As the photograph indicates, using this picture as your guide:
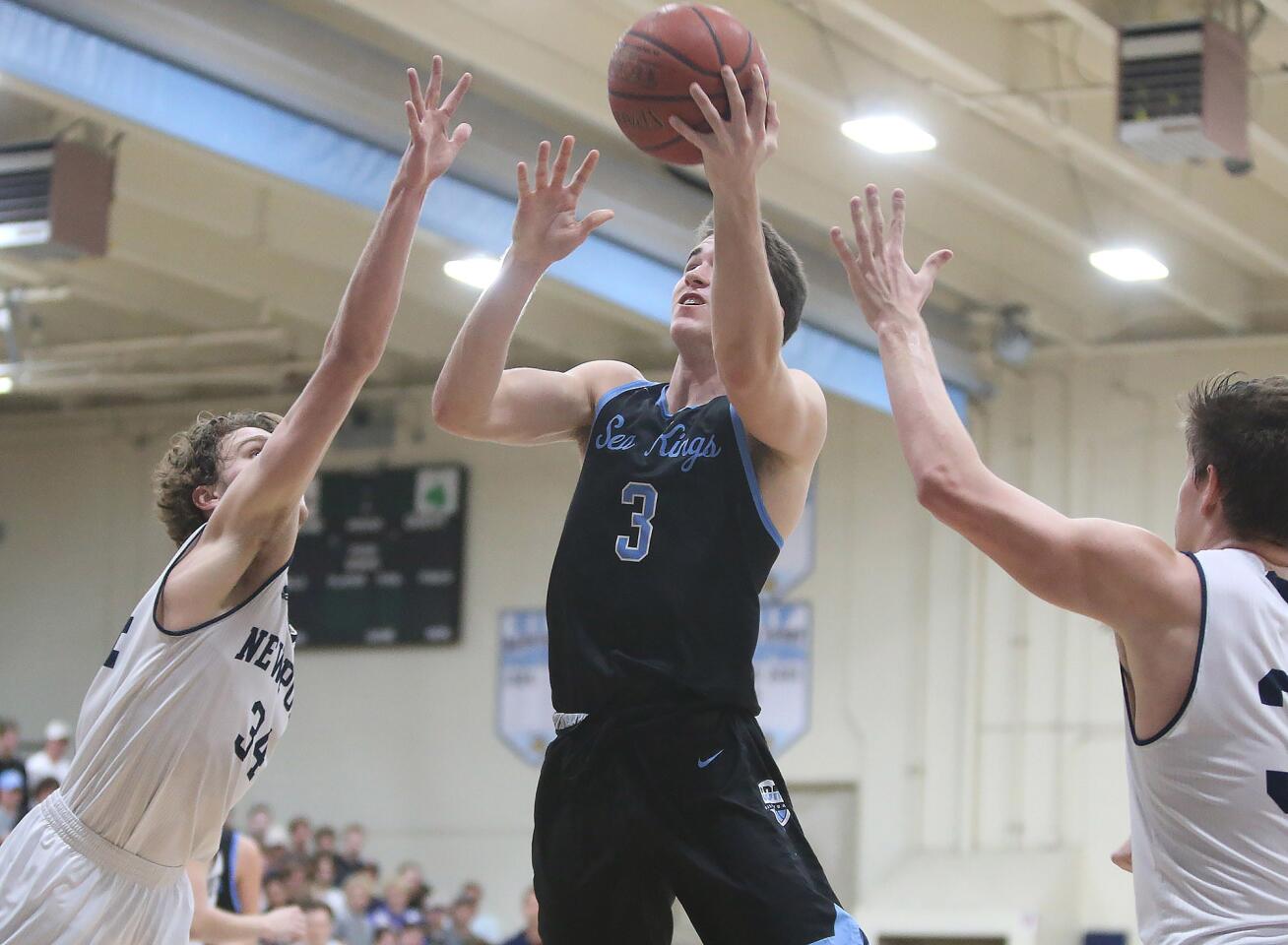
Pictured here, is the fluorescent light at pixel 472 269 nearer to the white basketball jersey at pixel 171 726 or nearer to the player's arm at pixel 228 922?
the player's arm at pixel 228 922

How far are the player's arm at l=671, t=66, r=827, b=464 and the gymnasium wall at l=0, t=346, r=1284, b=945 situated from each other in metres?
11.2

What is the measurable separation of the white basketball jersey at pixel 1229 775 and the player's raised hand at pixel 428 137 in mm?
1801

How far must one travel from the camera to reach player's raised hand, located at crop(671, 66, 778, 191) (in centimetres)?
343

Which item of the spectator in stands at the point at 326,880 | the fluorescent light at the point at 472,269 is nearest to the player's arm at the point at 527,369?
the fluorescent light at the point at 472,269

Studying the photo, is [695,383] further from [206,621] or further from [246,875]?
[246,875]

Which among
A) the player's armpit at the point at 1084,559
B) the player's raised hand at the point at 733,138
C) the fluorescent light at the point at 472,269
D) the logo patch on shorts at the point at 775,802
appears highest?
the fluorescent light at the point at 472,269

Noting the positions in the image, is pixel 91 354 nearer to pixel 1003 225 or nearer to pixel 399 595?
pixel 399 595

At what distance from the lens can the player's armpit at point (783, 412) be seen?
11.6 feet

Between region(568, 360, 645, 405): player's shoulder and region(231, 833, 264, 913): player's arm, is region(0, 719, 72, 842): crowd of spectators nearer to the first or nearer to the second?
region(231, 833, 264, 913): player's arm

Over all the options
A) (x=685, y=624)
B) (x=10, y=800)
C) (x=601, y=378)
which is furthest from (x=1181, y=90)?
(x=10, y=800)

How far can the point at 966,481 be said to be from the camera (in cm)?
301

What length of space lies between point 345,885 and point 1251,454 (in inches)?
507

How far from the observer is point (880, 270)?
330 centimetres

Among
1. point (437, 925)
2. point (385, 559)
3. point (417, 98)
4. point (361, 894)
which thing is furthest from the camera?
point (385, 559)
